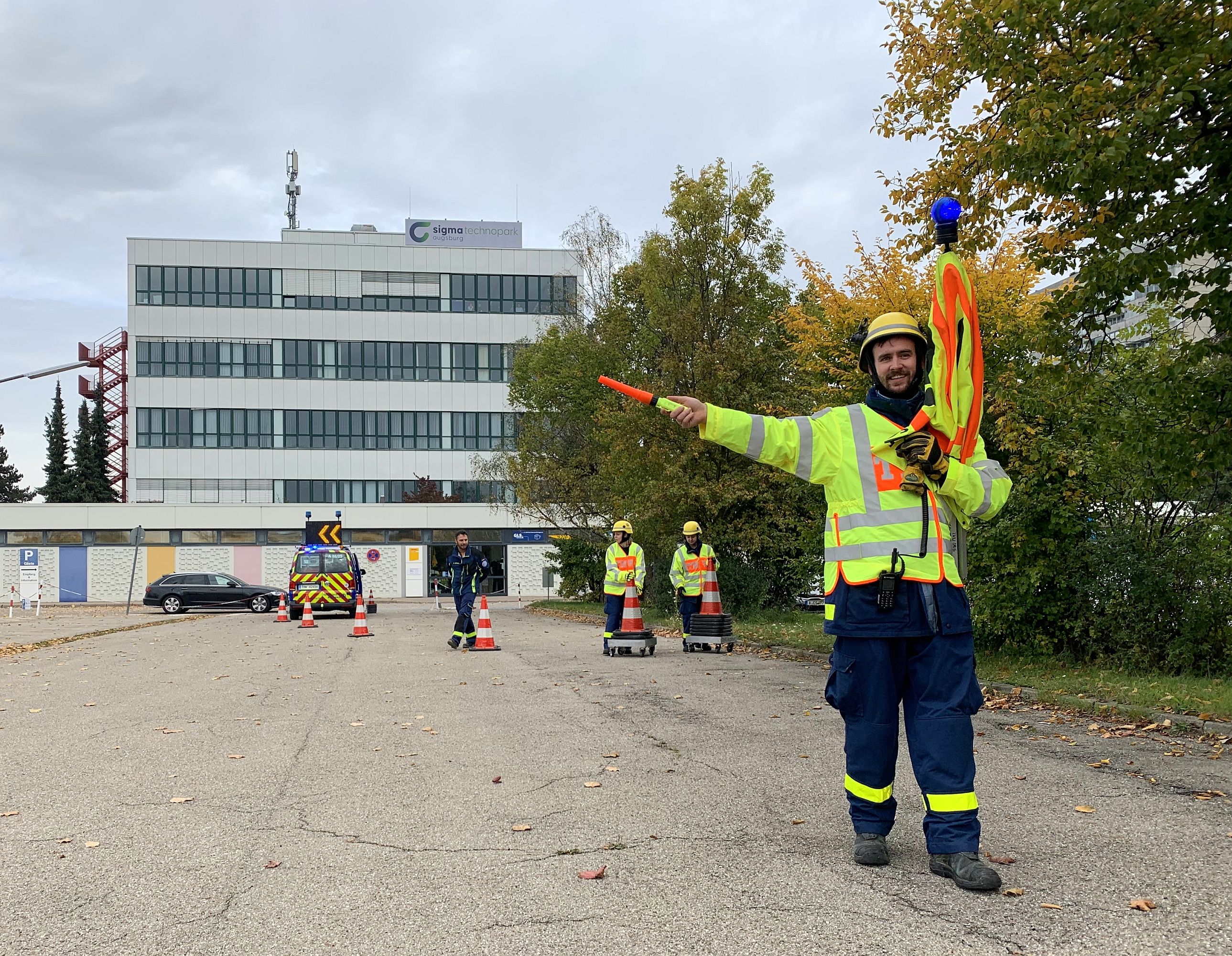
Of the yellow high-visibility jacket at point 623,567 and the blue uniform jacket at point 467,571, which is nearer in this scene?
the yellow high-visibility jacket at point 623,567

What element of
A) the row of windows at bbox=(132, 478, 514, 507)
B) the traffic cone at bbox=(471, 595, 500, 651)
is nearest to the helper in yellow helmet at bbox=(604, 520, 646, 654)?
the traffic cone at bbox=(471, 595, 500, 651)

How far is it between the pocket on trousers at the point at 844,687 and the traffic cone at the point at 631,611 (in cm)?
1093

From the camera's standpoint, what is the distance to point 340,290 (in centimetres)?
6062

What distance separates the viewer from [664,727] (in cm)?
848

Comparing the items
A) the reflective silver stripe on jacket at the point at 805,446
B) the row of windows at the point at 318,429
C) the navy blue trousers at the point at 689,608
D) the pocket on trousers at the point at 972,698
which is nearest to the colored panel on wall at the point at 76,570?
the row of windows at the point at 318,429

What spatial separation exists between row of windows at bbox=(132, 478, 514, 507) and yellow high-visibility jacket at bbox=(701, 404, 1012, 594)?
5228 cm

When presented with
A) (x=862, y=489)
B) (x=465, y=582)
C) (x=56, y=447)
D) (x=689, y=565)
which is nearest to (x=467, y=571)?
(x=465, y=582)

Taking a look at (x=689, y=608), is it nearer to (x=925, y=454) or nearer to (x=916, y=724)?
(x=916, y=724)

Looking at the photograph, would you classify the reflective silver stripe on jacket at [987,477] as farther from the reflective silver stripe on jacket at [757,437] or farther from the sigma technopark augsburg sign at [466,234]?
Answer: the sigma technopark augsburg sign at [466,234]

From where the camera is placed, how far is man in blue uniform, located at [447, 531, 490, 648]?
17531 millimetres

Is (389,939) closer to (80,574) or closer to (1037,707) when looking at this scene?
(1037,707)

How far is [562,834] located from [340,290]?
193ft

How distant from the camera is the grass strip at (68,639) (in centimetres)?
1852

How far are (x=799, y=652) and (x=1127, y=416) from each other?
7.17m
